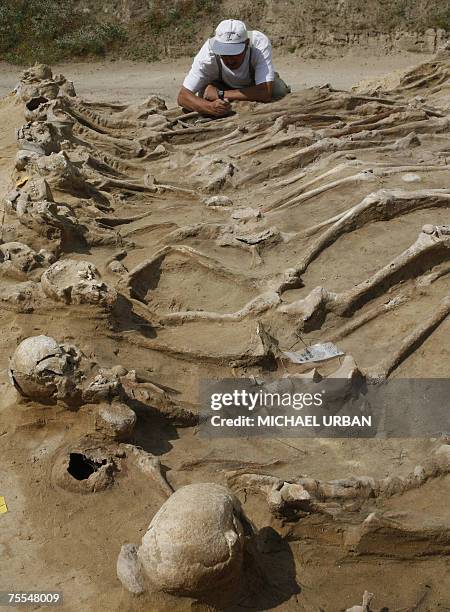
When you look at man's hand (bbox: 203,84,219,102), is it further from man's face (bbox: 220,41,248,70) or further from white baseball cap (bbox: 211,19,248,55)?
white baseball cap (bbox: 211,19,248,55)

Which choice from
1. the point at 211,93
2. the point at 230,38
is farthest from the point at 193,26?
the point at 230,38

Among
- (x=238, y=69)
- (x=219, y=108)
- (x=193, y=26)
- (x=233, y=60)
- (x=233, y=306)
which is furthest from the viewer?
(x=193, y=26)

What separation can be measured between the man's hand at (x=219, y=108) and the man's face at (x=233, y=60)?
49 cm

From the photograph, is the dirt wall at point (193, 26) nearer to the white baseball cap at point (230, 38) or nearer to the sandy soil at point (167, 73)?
the sandy soil at point (167, 73)

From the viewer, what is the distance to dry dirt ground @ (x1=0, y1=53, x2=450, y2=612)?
4344 millimetres

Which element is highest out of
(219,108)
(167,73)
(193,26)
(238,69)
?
(238,69)

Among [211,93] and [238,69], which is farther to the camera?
[211,93]

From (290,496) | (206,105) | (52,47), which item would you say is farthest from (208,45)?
(52,47)

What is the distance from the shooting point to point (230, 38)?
383 inches

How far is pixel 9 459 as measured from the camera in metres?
4.86

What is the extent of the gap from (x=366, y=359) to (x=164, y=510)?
110 inches

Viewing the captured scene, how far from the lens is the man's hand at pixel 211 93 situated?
10641 millimetres

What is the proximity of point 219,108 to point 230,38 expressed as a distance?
1.07 meters

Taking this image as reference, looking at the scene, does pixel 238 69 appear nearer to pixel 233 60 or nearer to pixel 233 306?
pixel 233 60
